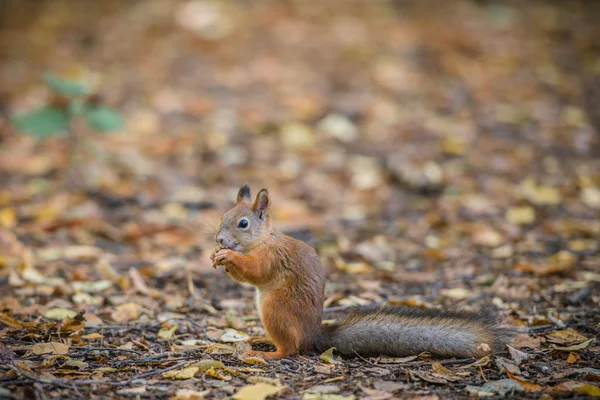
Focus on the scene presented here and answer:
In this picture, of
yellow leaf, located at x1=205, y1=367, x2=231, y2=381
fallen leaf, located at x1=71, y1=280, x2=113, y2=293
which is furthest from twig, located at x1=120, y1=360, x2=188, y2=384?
fallen leaf, located at x1=71, y1=280, x2=113, y2=293

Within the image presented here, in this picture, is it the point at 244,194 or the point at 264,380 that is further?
the point at 244,194

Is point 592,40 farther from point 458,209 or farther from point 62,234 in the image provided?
point 62,234

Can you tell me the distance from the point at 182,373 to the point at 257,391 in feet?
1.36

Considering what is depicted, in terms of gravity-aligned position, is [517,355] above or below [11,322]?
below

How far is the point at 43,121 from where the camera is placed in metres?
6.02

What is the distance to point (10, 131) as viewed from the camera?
7270 mm

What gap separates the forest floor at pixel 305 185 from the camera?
305cm

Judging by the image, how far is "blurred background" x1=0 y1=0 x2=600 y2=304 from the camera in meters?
5.38

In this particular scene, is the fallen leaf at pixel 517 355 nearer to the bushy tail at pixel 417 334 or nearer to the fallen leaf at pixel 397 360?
the bushy tail at pixel 417 334

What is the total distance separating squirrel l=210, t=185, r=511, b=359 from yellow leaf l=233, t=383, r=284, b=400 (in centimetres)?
47

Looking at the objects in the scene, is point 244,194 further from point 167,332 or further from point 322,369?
point 322,369

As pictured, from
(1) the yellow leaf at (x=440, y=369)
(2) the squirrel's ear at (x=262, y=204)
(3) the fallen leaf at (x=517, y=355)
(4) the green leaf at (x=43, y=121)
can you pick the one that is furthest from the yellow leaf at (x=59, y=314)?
(4) the green leaf at (x=43, y=121)

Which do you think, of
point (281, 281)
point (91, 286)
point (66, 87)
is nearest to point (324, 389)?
point (281, 281)

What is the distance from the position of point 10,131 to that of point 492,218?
17.4 ft
